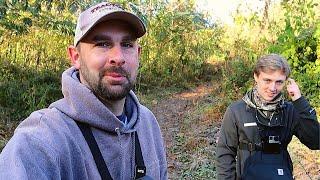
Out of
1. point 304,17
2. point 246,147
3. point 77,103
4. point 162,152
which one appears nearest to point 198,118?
point 304,17

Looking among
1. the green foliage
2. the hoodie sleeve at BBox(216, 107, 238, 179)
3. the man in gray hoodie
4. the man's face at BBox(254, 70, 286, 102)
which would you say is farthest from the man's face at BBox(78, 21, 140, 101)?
the green foliage

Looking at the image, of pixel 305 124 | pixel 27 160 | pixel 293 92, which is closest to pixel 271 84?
pixel 293 92

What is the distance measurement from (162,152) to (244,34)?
10.8 meters

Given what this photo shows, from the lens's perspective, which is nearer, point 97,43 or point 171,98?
point 97,43

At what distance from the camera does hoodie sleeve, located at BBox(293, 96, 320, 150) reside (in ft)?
11.0

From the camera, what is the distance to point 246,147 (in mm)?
3264

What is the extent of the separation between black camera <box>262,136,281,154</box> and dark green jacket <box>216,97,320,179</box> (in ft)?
0.22

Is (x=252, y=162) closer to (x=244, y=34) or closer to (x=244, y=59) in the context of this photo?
(x=244, y=59)

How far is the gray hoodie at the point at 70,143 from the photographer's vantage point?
129 cm

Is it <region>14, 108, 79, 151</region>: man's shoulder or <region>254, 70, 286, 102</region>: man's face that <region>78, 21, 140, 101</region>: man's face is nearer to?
<region>14, 108, 79, 151</region>: man's shoulder

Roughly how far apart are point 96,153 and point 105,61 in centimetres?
36

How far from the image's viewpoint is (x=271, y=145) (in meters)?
3.23

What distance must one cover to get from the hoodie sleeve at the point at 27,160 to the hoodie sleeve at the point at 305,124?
2.48 meters

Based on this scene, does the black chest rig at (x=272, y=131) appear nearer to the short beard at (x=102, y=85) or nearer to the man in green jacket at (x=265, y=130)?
the man in green jacket at (x=265, y=130)
